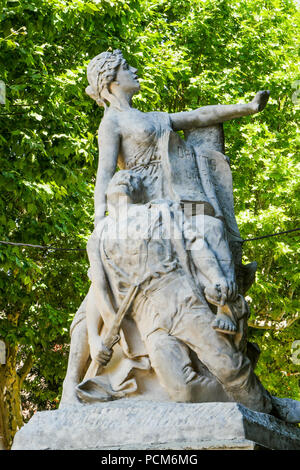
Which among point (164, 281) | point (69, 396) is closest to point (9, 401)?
point (69, 396)

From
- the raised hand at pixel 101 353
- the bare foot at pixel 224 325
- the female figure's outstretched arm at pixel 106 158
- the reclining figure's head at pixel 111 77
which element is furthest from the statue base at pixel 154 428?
the reclining figure's head at pixel 111 77

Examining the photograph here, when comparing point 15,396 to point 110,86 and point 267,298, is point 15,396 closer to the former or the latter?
point 267,298

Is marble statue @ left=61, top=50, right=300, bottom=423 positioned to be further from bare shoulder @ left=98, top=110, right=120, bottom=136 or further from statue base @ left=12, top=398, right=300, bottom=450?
statue base @ left=12, top=398, right=300, bottom=450

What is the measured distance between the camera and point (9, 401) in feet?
41.0

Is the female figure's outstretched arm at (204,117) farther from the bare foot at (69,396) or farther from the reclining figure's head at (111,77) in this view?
the bare foot at (69,396)

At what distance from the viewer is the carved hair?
6305mm

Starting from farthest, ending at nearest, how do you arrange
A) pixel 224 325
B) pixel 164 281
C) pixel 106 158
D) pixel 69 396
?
1. pixel 106 158
2. pixel 69 396
3. pixel 164 281
4. pixel 224 325

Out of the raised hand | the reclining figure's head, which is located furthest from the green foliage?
the raised hand

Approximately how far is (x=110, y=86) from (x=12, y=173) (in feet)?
13.1

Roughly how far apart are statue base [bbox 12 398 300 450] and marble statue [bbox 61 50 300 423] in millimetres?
194

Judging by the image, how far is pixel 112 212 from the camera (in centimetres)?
572

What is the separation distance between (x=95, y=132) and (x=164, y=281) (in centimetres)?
711

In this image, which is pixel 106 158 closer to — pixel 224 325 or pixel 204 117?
pixel 204 117

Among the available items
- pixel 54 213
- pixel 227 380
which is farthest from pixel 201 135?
pixel 54 213
